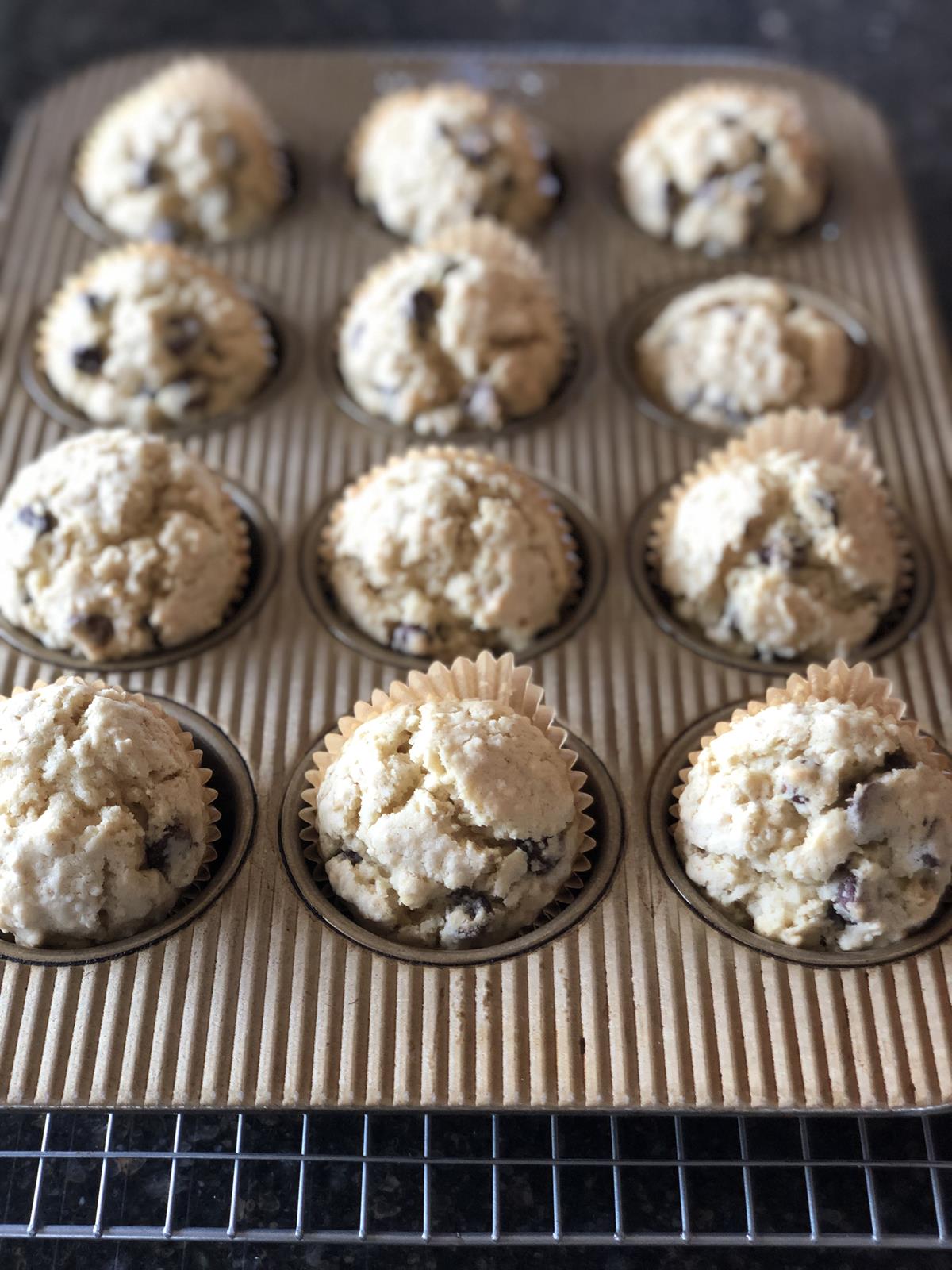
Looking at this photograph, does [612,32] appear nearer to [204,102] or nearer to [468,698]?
[204,102]

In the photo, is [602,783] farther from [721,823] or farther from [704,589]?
[704,589]

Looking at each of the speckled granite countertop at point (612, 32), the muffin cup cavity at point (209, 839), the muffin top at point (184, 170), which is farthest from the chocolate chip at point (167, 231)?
the muffin cup cavity at point (209, 839)

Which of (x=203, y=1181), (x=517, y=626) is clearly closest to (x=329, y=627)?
(x=517, y=626)

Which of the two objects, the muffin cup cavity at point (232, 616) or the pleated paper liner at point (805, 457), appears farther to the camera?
the pleated paper liner at point (805, 457)

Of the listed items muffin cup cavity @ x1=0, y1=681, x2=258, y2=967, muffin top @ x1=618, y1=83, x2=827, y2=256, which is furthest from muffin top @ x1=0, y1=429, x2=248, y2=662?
muffin top @ x1=618, y1=83, x2=827, y2=256

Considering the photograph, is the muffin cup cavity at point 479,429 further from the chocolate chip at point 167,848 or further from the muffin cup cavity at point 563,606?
the chocolate chip at point 167,848

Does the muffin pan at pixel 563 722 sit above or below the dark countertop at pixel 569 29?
below

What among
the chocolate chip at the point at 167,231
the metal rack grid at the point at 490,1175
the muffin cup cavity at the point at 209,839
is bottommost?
the metal rack grid at the point at 490,1175
